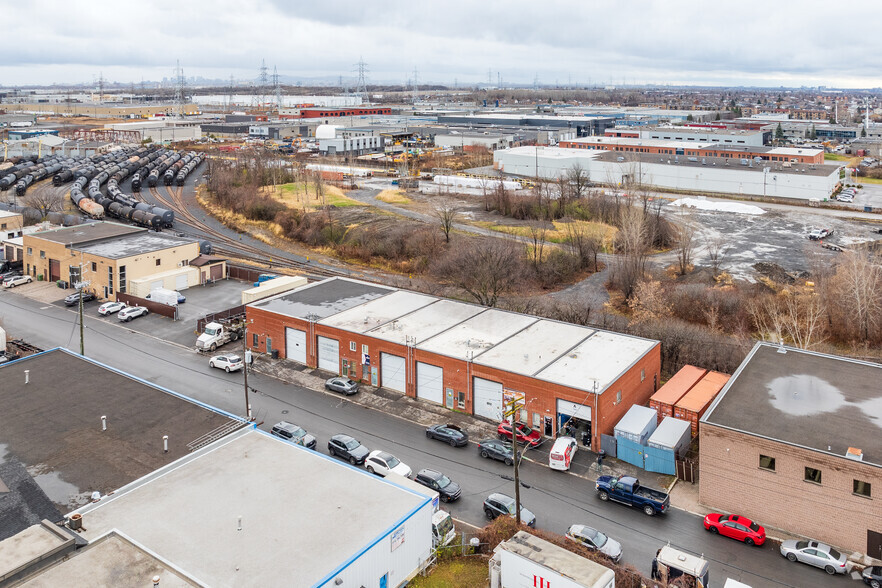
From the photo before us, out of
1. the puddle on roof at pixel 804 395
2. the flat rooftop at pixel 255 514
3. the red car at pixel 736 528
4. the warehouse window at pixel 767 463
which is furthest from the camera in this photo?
the puddle on roof at pixel 804 395

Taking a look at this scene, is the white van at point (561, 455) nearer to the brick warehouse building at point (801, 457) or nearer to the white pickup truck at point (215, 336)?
the brick warehouse building at point (801, 457)

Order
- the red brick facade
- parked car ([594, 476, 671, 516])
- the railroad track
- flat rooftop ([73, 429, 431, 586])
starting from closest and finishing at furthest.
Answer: flat rooftop ([73, 429, 431, 586]) < parked car ([594, 476, 671, 516]) < the red brick facade < the railroad track

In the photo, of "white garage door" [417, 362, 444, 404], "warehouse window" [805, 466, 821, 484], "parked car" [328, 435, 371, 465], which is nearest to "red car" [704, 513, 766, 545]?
"warehouse window" [805, 466, 821, 484]

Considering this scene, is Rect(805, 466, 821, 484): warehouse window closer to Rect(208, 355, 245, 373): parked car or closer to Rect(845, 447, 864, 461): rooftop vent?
Rect(845, 447, 864, 461): rooftop vent

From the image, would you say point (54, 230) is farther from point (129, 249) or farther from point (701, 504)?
point (701, 504)

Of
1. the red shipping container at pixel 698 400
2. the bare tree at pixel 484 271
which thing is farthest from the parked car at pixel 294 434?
the bare tree at pixel 484 271

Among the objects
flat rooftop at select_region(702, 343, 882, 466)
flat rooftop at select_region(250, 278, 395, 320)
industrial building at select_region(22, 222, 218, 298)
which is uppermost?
industrial building at select_region(22, 222, 218, 298)

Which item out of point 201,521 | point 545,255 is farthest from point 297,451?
point 545,255

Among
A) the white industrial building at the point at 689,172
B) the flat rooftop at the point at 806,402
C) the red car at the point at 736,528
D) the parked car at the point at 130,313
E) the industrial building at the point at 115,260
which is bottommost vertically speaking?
the red car at the point at 736,528
